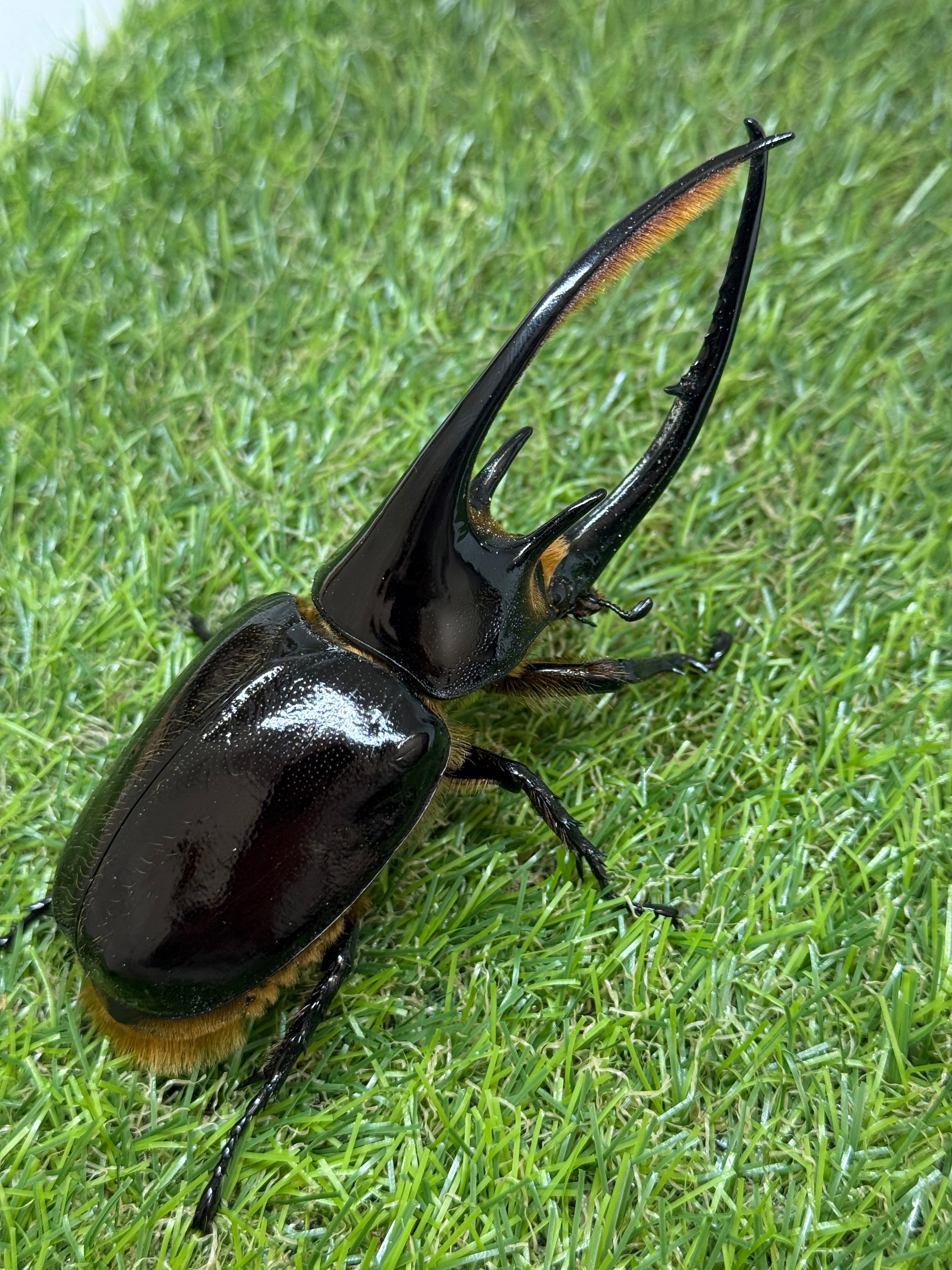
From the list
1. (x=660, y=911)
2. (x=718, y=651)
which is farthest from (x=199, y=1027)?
(x=718, y=651)

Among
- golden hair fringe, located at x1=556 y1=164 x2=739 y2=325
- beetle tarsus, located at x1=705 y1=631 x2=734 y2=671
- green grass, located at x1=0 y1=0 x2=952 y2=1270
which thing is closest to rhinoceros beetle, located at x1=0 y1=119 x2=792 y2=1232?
golden hair fringe, located at x1=556 y1=164 x2=739 y2=325

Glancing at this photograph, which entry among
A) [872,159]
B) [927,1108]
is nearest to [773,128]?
[872,159]

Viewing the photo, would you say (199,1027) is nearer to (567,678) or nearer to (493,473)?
(567,678)

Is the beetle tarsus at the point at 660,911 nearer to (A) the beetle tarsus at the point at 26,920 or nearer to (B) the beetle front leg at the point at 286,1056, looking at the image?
(B) the beetle front leg at the point at 286,1056

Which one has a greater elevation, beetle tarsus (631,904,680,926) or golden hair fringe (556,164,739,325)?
golden hair fringe (556,164,739,325)

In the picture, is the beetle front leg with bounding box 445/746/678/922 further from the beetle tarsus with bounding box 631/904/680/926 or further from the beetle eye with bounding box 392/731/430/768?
the beetle eye with bounding box 392/731/430/768

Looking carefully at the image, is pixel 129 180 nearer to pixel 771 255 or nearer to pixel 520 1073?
pixel 771 255

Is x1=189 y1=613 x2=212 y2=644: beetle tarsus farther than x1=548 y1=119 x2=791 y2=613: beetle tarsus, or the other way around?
x1=189 y1=613 x2=212 y2=644: beetle tarsus
